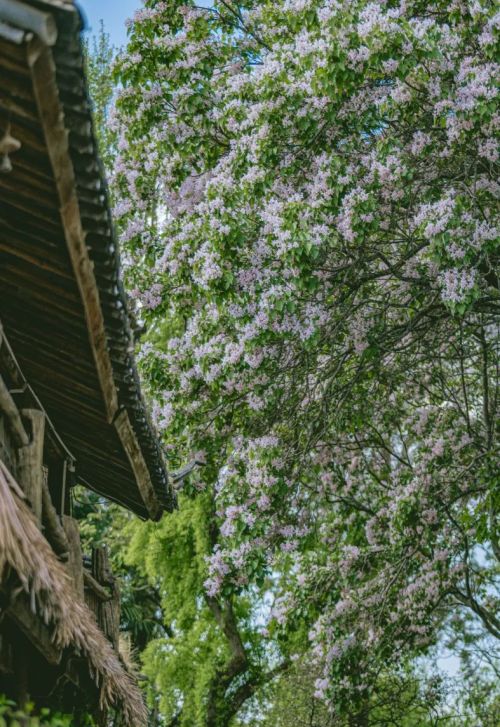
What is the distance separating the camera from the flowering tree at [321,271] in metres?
9.95

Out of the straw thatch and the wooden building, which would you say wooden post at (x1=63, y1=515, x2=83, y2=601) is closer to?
the wooden building

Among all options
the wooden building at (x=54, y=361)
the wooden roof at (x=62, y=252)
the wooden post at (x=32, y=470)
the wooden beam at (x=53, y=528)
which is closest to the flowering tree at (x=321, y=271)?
the wooden building at (x=54, y=361)

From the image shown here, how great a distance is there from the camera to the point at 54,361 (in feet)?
22.8

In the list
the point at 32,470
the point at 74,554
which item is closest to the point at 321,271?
the point at 74,554

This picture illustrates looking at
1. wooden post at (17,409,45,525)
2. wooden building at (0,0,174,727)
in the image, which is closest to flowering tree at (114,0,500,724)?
wooden building at (0,0,174,727)

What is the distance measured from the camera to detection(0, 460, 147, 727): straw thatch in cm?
513

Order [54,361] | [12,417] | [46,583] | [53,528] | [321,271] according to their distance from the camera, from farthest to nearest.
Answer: [321,271] → [53,528] → [54,361] → [12,417] → [46,583]

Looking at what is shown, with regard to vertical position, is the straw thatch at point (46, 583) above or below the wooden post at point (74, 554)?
below

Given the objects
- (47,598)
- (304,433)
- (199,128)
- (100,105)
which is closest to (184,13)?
(199,128)

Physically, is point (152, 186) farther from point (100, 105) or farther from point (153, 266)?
point (100, 105)

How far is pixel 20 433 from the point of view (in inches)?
259

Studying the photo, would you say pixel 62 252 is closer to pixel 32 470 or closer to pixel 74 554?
pixel 32 470

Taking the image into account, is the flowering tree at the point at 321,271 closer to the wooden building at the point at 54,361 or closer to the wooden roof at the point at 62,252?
the wooden building at the point at 54,361

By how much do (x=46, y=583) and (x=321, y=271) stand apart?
6423 mm
